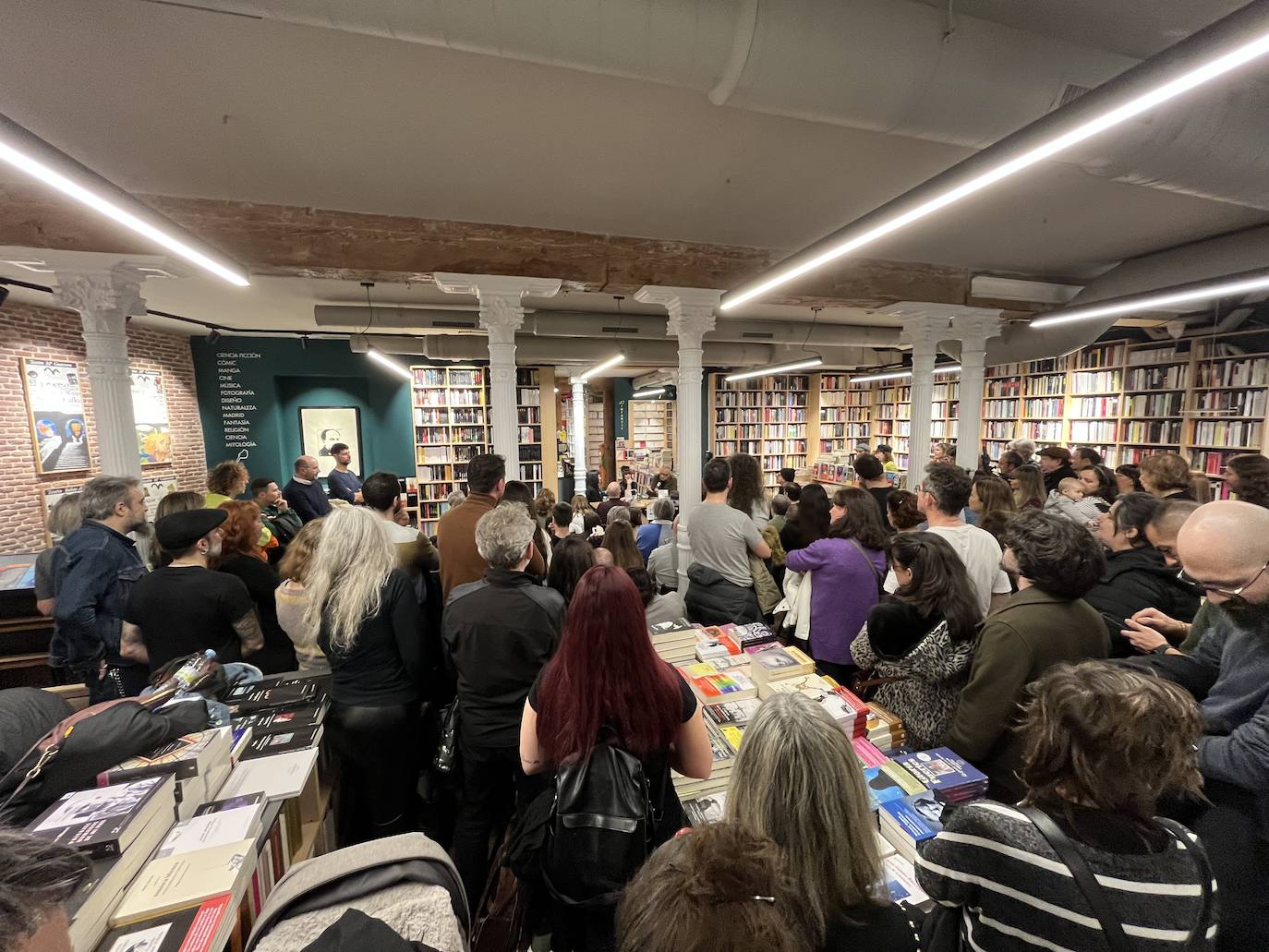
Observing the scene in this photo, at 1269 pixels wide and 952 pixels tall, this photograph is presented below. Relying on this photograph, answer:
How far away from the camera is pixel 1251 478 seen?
3.14m

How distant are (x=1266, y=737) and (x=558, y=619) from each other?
6.25 feet

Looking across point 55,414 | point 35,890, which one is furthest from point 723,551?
point 55,414

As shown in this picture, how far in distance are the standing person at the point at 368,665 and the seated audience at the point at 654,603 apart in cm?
103

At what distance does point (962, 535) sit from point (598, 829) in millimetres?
2258

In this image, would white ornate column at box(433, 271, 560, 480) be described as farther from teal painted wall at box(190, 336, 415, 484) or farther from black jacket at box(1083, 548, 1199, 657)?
teal painted wall at box(190, 336, 415, 484)

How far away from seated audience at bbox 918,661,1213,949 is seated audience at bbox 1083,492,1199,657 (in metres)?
1.45

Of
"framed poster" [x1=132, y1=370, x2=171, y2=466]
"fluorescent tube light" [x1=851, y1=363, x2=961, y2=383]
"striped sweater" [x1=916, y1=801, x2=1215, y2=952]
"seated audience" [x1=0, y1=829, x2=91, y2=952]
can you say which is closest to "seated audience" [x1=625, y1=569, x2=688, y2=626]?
"striped sweater" [x1=916, y1=801, x2=1215, y2=952]

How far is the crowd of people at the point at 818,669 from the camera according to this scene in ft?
3.05

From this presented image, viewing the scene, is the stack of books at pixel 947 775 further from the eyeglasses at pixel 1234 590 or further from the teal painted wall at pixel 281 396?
the teal painted wall at pixel 281 396

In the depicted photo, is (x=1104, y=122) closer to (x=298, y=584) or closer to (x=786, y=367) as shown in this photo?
(x=298, y=584)

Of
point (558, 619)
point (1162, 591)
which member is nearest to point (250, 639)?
point (558, 619)

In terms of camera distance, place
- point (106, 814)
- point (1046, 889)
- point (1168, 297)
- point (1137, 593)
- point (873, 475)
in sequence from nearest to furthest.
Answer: point (1046, 889), point (106, 814), point (1137, 593), point (1168, 297), point (873, 475)

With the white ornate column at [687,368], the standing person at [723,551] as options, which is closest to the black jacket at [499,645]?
the standing person at [723,551]

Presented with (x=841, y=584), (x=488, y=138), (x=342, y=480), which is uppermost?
(x=488, y=138)
